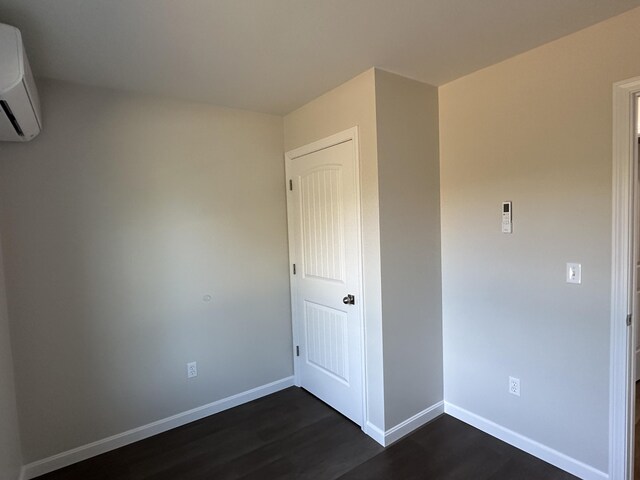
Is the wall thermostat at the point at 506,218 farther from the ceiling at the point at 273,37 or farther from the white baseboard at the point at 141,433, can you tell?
the white baseboard at the point at 141,433

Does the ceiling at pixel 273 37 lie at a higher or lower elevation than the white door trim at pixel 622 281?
higher

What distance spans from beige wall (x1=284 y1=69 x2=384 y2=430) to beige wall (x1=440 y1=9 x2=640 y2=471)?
2.05ft

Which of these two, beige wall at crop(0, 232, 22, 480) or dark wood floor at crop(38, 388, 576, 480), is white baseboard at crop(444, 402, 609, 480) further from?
beige wall at crop(0, 232, 22, 480)

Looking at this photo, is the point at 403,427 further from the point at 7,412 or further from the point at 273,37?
the point at 273,37

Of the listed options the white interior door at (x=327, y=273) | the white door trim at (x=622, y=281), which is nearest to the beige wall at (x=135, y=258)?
the white interior door at (x=327, y=273)

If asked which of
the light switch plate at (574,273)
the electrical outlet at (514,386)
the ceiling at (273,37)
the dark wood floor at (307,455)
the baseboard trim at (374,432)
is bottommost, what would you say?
the dark wood floor at (307,455)

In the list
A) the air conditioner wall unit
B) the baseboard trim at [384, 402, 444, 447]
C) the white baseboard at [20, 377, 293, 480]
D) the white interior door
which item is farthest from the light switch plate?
the air conditioner wall unit

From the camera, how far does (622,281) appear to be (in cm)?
171

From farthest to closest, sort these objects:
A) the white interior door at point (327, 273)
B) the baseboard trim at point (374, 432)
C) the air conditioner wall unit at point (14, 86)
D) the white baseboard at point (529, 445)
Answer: the white interior door at point (327, 273) → the baseboard trim at point (374, 432) → the white baseboard at point (529, 445) → the air conditioner wall unit at point (14, 86)

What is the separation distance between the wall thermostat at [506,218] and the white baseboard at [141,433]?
2118 millimetres

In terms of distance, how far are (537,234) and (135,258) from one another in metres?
2.49

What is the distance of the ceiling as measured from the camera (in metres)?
1.48

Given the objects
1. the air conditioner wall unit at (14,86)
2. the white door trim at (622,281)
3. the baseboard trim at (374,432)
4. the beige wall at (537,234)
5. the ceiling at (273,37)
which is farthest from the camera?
the baseboard trim at (374,432)

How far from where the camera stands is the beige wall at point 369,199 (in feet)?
7.09
